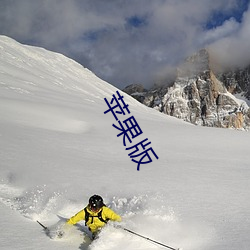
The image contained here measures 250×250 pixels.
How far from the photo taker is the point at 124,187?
8.27 metres

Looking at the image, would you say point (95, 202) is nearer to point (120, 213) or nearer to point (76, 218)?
point (76, 218)

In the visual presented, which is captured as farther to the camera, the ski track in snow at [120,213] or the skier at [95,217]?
the skier at [95,217]

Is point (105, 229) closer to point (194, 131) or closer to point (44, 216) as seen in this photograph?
point (44, 216)

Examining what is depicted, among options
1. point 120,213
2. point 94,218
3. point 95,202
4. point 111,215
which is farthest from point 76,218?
point 120,213

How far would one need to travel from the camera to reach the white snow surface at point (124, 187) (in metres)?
5.65

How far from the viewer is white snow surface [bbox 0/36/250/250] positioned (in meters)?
5.65

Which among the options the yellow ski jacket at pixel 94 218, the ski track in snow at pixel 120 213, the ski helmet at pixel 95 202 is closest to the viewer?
the ski track in snow at pixel 120 213

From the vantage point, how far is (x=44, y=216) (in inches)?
272

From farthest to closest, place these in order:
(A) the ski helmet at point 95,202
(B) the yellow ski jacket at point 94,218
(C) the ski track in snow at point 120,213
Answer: (B) the yellow ski jacket at point 94,218
(A) the ski helmet at point 95,202
(C) the ski track in snow at point 120,213

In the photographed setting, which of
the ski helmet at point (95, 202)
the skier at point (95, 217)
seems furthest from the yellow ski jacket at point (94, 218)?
the ski helmet at point (95, 202)

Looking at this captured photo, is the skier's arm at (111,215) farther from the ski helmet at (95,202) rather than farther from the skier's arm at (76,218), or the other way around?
the skier's arm at (76,218)

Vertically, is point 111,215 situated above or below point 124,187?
below

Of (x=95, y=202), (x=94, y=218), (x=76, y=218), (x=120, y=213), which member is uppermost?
(x=95, y=202)

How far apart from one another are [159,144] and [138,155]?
228cm
